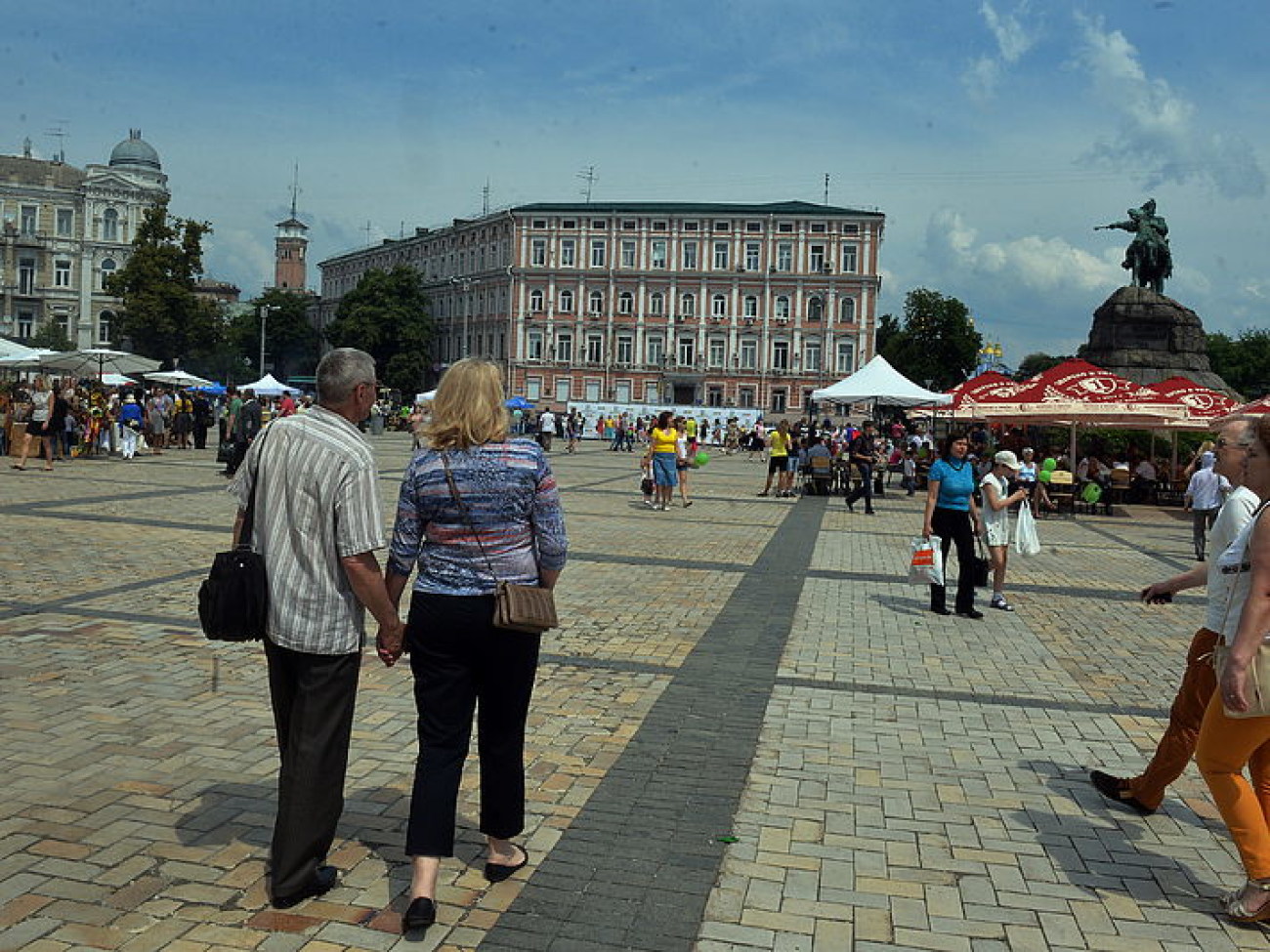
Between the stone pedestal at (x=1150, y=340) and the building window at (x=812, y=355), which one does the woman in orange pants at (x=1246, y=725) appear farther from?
the building window at (x=812, y=355)

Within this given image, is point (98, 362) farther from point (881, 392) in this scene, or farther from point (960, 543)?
point (960, 543)

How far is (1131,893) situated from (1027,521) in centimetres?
664

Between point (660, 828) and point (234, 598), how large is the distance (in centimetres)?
198

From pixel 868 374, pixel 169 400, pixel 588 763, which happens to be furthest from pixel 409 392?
pixel 588 763

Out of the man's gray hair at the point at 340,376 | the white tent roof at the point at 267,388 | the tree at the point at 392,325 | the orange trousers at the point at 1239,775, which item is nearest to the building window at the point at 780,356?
the tree at the point at 392,325

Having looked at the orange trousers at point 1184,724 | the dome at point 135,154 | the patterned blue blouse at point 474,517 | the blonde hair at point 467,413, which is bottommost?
the orange trousers at point 1184,724

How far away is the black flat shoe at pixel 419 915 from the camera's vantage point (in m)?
3.59

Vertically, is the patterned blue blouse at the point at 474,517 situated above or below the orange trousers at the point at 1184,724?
above

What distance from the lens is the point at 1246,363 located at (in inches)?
3809

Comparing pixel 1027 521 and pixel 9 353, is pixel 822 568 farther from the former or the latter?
pixel 9 353

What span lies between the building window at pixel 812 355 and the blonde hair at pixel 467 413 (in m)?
78.2

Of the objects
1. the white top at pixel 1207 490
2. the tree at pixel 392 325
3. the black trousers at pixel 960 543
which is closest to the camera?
the black trousers at pixel 960 543

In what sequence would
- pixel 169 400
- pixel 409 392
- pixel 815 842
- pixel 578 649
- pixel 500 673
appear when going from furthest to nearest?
pixel 409 392 → pixel 169 400 → pixel 578 649 → pixel 815 842 → pixel 500 673

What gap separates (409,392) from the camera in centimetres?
8919
